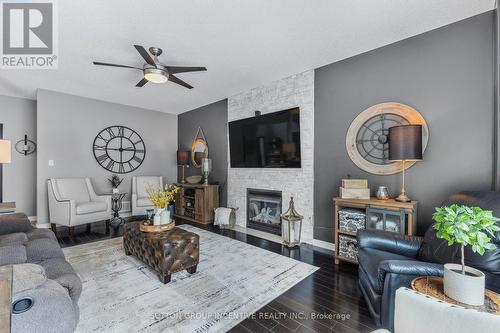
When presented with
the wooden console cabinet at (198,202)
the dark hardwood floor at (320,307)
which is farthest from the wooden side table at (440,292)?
the wooden console cabinet at (198,202)

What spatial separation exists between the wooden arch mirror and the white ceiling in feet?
6.05

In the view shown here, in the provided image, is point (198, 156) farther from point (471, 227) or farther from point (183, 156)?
point (471, 227)

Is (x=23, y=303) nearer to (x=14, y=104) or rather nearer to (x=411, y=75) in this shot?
(x=411, y=75)

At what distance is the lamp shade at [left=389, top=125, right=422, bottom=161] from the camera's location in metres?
2.26

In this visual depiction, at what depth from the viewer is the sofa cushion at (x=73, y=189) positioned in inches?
165

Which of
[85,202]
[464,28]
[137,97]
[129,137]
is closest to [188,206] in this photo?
[85,202]

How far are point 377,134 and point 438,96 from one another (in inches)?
27.0

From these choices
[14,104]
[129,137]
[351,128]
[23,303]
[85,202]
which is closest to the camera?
[23,303]

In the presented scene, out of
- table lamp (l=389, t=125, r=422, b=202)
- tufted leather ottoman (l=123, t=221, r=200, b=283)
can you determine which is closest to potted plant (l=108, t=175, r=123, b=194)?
tufted leather ottoman (l=123, t=221, r=200, b=283)

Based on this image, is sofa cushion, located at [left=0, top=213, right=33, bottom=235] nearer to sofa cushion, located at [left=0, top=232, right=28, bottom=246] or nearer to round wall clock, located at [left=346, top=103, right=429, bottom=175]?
sofa cushion, located at [left=0, top=232, right=28, bottom=246]

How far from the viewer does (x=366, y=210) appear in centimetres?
250

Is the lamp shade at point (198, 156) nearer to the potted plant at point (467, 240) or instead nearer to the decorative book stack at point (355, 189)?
the decorative book stack at point (355, 189)

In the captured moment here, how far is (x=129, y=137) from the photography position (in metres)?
5.43

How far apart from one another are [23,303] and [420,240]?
2746 millimetres
